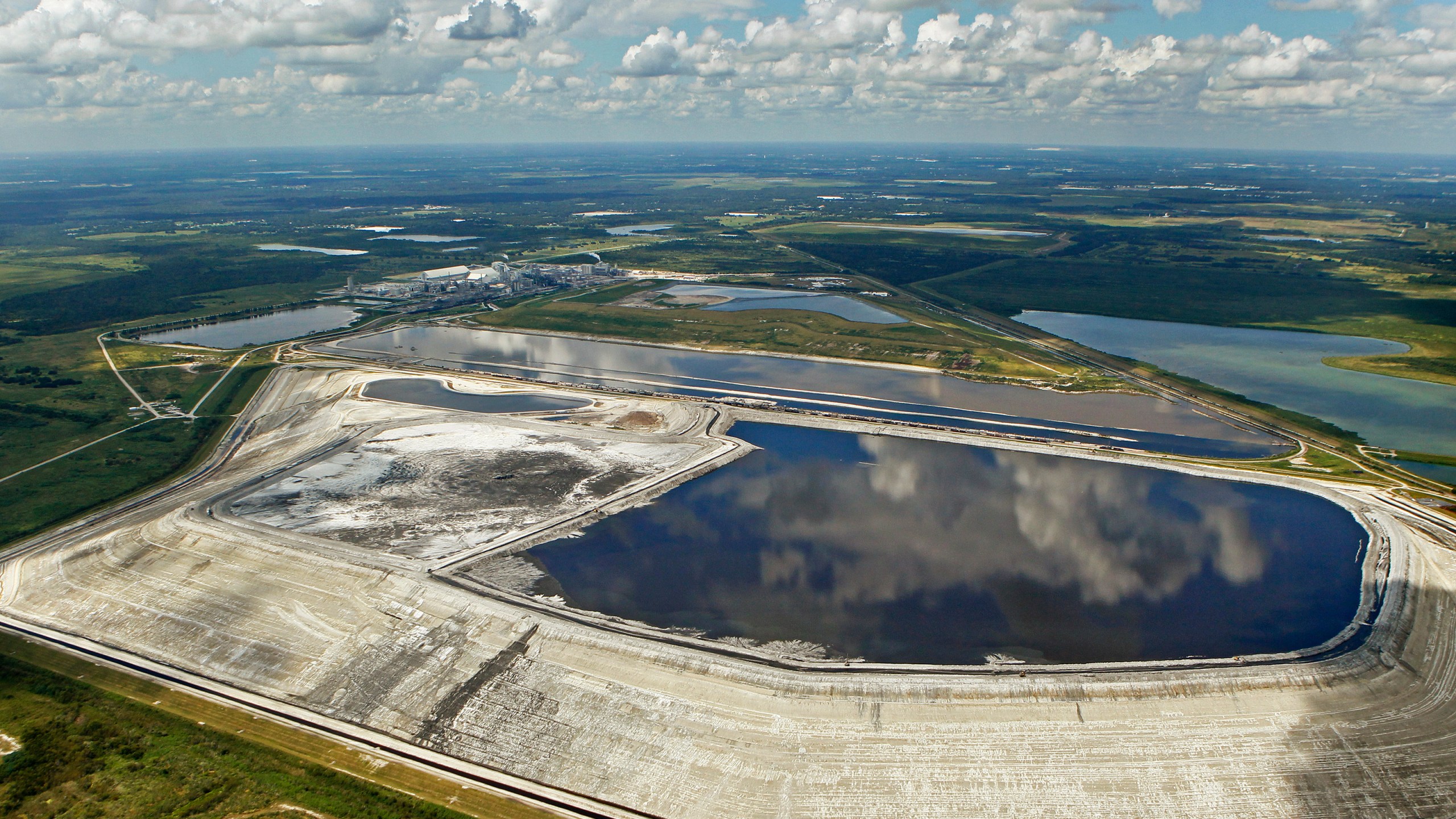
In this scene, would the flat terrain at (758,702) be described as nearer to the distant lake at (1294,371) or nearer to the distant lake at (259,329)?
the distant lake at (1294,371)

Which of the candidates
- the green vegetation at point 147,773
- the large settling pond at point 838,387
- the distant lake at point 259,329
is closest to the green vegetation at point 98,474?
the green vegetation at point 147,773

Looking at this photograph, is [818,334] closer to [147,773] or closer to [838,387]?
[838,387]

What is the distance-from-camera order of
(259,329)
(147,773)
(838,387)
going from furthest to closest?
1. (259,329)
2. (838,387)
3. (147,773)

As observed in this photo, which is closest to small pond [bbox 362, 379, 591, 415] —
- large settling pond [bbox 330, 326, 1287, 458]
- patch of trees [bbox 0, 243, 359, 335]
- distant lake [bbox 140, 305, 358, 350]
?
large settling pond [bbox 330, 326, 1287, 458]

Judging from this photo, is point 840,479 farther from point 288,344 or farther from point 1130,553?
point 288,344

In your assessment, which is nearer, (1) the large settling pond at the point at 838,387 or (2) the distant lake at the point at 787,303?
(1) the large settling pond at the point at 838,387

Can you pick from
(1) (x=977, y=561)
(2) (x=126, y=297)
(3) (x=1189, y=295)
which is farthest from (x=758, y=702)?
(2) (x=126, y=297)
